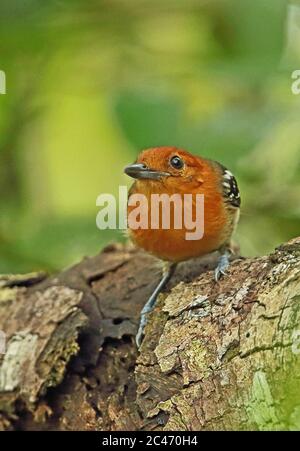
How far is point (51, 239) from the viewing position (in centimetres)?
357

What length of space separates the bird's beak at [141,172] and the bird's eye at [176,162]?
0.09 metres

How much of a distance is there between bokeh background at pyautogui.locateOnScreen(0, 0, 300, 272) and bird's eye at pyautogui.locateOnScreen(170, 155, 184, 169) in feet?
1.52

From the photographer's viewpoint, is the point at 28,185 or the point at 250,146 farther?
the point at 28,185

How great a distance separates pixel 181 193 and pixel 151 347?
76 centimetres

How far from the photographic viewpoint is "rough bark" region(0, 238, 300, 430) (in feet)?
6.14

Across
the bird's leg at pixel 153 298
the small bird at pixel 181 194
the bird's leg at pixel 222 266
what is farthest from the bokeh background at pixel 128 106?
the bird's leg at pixel 222 266

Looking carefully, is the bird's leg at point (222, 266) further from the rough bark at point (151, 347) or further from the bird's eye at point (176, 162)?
the bird's eye at point (176, 162)

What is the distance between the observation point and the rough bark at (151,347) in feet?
6.14

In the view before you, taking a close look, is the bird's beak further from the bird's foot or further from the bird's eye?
the bird's foot

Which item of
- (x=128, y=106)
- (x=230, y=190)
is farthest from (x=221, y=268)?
(x=128, y=106)

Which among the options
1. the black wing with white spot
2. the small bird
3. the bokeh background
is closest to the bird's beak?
the small bird
